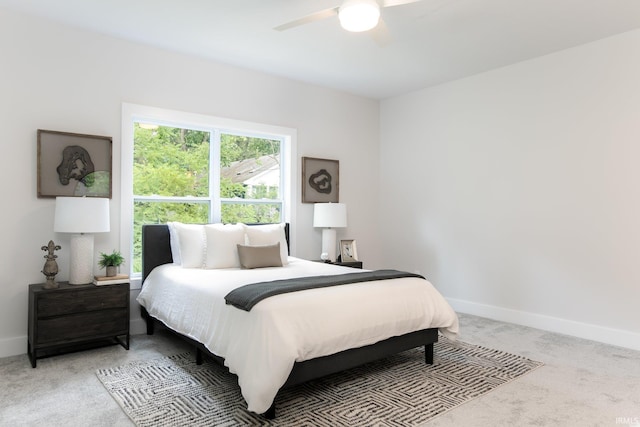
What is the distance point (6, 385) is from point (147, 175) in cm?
211

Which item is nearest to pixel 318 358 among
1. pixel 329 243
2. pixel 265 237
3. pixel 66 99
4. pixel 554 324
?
pixel 265 237

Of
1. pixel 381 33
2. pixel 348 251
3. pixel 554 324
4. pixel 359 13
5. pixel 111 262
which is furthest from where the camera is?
pixel 348 251

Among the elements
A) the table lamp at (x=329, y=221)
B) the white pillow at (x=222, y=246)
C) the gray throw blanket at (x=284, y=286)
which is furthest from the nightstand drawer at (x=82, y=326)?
the table lamp at (x=329, y=221)

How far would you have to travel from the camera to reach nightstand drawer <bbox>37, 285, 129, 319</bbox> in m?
3.19

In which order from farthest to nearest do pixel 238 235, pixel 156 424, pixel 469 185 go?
pixel 469 185, pixel 238 235, pixel 156 424

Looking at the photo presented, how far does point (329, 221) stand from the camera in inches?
199

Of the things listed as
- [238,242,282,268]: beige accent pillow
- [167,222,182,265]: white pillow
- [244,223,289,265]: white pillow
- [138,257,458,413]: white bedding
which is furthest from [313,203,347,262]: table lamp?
[167,222,182,265]: white pillow

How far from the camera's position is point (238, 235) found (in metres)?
4.09

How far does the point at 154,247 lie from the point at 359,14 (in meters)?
2.81

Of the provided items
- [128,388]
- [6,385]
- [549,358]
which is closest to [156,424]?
[128,388]

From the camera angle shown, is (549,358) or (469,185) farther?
(469,185)

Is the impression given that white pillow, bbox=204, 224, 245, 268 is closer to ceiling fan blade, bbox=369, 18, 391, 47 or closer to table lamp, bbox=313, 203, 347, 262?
table lamp, bbox=313, 203, 347, 262

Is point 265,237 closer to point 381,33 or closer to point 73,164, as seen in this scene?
point 73,164

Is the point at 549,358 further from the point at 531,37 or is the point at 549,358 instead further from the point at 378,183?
the point at 378,183
